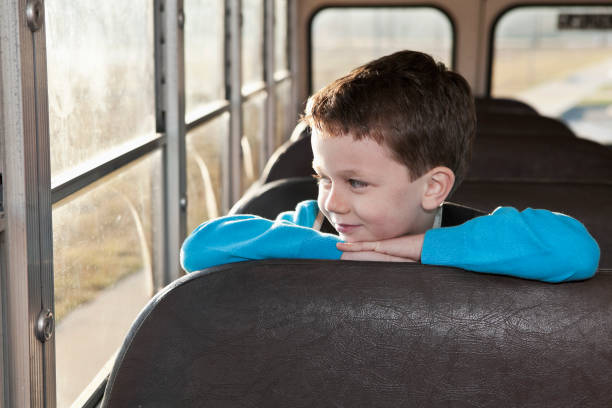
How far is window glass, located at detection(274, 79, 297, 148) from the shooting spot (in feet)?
20.1

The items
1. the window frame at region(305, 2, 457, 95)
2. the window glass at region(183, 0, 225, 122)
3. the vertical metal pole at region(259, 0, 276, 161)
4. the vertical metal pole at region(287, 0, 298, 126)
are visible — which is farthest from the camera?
the window frame at region(305, 2, 457, 95)

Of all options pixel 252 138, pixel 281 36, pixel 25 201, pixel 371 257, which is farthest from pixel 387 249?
pixel 281 36

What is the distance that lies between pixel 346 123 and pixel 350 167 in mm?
64

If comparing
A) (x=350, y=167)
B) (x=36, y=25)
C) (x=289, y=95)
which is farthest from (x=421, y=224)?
(x=289, y=95)

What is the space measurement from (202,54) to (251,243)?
2310 millimetres

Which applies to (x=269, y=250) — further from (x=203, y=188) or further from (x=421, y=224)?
(x=203, y=188)

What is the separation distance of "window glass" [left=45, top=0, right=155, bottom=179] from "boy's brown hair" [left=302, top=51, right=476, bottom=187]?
0.63 metres

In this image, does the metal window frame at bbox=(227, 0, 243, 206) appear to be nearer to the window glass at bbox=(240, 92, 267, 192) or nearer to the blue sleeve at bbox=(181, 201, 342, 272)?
the window glass at bbox=(240, 92, 267, 192)

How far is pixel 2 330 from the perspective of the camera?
47.8 inches

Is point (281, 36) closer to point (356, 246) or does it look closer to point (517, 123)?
point (517, 123)

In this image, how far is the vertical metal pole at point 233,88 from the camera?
12.3 feet

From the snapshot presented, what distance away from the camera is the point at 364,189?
3.59ft

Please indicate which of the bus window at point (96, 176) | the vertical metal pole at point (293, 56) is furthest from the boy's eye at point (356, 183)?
the vertical metal pole at point (293, 56)

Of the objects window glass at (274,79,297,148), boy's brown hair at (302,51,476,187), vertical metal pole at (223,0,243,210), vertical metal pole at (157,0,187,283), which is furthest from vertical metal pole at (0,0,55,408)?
window glass at (274,79,297,148)
